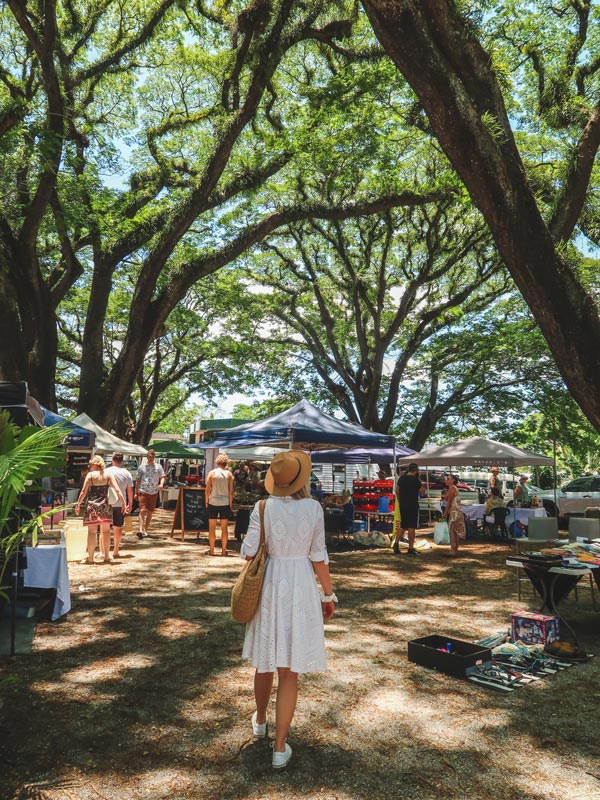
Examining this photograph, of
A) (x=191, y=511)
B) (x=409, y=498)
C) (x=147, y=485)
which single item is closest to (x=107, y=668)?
(x=409, y=498)

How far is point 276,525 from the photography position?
333 centimetres

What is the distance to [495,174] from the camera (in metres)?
4.99

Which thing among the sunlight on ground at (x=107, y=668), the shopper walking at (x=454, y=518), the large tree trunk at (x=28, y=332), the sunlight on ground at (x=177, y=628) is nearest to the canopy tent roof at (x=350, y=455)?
the shopper walking at (x=454, y=518)

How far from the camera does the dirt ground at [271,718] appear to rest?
301cm

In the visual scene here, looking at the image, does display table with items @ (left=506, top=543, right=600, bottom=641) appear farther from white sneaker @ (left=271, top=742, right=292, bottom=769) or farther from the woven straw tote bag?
the woven straw tote bag

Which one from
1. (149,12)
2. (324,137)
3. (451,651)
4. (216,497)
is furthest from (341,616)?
(149,12)

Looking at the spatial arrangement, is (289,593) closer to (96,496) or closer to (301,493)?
(301,493)

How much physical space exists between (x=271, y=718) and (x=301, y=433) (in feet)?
23.7

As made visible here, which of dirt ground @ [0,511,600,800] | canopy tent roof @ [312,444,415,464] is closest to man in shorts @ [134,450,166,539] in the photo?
canopy tent roof @ [312,444,415,464]

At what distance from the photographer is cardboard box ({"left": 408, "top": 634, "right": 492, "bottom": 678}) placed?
184 inches

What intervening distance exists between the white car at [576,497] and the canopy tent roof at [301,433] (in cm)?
849

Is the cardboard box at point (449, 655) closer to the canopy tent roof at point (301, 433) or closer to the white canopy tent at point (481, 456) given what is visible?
the canopy tent roof at point (301, 433)

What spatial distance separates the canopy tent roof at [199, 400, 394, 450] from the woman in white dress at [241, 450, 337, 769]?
731 centimetres

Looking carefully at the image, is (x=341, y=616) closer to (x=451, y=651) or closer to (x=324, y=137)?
Answer: (x=451, y=651)
